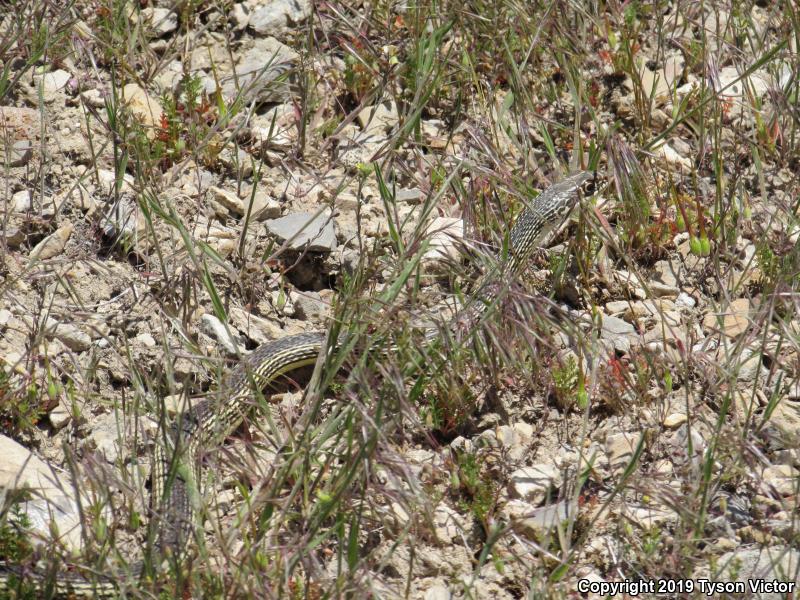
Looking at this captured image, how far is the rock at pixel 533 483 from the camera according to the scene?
3.83 m

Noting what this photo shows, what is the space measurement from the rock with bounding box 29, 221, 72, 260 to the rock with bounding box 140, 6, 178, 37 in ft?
5.18

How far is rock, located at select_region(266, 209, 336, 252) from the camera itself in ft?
15.7

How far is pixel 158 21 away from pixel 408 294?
114 inches

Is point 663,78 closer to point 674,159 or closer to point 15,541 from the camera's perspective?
point 674,159

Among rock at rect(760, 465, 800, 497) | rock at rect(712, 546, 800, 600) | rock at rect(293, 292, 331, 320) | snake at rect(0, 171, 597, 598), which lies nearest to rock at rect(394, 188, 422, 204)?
snake at rect(0, 171, 597, 598)

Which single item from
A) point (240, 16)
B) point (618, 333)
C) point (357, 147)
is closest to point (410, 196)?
point (357, 147)

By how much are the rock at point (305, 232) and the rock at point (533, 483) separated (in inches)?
61.6

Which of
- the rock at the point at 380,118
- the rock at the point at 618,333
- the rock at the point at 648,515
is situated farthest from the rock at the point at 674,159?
the rock at the point at 648,515

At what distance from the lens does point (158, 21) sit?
5727 mm

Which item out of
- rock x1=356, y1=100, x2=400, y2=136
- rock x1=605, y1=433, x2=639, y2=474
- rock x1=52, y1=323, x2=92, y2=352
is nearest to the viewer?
rock x1=605, y1=433, x2=639, y2=474

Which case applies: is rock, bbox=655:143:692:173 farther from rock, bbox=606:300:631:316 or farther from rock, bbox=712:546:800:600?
rock, bbox=712:546:800:600

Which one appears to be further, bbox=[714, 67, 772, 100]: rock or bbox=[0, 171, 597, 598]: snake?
bbox=[714, 67, 772, 100]: rock

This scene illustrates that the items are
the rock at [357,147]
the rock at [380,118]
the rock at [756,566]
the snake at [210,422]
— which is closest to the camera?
the snake at [210,422]

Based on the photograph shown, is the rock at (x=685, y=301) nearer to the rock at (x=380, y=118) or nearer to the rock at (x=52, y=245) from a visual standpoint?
the rock at (x=380, y=118)
